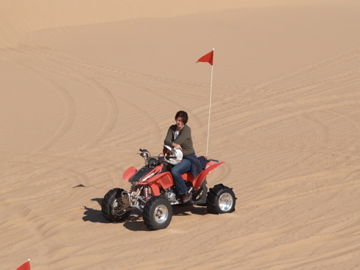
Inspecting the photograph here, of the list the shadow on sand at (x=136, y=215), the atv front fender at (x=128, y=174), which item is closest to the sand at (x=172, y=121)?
the shadow on sand at (x=136, y=215)

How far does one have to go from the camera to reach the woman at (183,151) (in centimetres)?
975

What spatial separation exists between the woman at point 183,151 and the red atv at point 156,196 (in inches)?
4.5

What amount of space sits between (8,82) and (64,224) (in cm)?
1224

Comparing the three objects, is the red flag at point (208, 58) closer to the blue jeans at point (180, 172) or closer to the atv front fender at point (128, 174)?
the blue jeans at point (180, 172)

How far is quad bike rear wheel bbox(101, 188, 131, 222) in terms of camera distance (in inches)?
383

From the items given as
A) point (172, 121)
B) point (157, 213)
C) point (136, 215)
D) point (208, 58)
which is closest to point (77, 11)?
point (172, 121)

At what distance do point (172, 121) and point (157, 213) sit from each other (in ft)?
26.3

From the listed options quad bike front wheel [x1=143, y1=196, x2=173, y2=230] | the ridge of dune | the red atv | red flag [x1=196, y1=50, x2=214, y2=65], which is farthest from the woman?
the ridge of dune

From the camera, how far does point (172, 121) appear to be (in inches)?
682

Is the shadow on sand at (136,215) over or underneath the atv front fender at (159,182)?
underneath

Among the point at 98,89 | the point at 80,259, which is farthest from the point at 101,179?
the point at 98,89

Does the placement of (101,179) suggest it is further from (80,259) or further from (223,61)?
(223,61)

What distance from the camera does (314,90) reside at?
19.4 meters

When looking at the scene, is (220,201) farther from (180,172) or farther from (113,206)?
(113,206)
